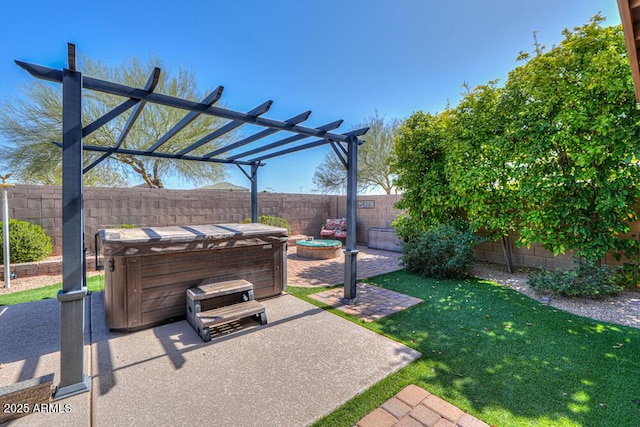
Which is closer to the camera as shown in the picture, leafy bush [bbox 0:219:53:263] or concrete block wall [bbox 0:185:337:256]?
leafy bush [bbox 0:219:53:263]

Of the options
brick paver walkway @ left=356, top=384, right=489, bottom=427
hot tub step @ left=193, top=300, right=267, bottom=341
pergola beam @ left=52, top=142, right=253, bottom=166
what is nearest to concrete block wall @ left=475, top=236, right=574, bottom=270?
brick paver walkway @ left=356, top=384, right=489, bottom=427

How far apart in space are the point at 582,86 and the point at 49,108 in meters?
12.8

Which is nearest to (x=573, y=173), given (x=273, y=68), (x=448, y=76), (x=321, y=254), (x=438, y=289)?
(x=438, y=289)

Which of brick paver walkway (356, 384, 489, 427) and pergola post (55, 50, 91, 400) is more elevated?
pergola post (55, 50, 91, 400)

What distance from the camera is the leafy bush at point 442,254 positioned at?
5387mm

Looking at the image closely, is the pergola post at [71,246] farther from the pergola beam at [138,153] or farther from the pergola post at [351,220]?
the pergola post at [351,220]

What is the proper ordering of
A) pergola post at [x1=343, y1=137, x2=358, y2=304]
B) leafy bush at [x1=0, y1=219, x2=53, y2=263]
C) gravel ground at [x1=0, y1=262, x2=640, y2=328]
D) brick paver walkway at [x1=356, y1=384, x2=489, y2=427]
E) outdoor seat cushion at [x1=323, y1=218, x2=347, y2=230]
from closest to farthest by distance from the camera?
brick paver walkway at [x1=356, y1=384, x2=489, y2=427], gravel ground at [x1=0, y1=262, x2=640, y2=328], pergola post at [x1=343, y1=137, x2=358, y2=304], leafy bush at [x1=0, y1=219, x2=53, y2=263], outdoor seat cushion at [x1=323, y1=218, x2=347, y2=230]

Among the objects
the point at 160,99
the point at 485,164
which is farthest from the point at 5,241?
the point at 485,164

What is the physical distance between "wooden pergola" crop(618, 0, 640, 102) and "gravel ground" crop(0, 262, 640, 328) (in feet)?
10.4

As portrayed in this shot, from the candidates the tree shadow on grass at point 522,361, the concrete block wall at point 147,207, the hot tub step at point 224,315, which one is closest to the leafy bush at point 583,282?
the tree shadow on grass at point 522,361

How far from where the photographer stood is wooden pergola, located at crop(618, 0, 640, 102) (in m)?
1.59

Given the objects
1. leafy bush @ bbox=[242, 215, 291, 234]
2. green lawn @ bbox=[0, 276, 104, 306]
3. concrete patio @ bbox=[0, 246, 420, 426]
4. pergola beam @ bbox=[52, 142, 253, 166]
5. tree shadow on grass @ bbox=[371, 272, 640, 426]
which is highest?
pergola beam @ bbox=[52, 142, 253, 166]

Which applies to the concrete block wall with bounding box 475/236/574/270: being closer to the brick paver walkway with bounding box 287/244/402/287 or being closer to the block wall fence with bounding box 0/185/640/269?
the block wall fence with bounding box 0/185/640/269

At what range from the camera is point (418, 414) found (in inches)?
75.5
